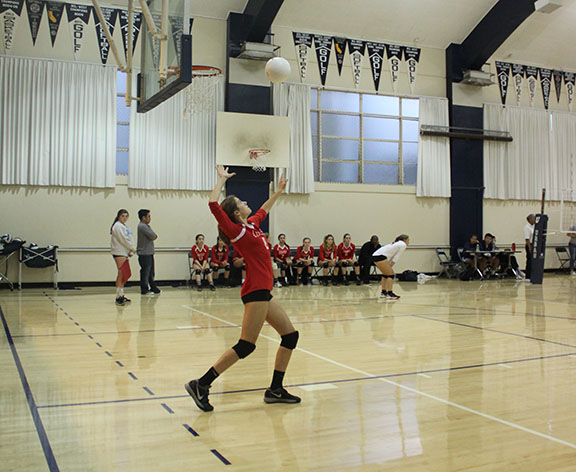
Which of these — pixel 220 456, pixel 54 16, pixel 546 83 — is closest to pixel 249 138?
pixel 54 16

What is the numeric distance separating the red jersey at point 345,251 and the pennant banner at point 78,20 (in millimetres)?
8289

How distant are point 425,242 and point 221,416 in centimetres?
1472

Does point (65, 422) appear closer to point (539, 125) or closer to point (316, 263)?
point (316, 263)

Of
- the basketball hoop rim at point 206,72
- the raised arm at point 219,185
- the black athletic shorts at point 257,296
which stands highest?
the basketball hoop rim at point 206,72

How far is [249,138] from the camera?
1526 centimetres

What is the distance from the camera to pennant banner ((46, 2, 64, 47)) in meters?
14.2

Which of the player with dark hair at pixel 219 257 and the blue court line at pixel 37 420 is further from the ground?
the player with dark hair at pixel 219 257

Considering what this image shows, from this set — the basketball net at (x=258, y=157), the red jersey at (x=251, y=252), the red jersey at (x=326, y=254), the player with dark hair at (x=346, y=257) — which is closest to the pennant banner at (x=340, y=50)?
the basketball net at (x=258, y=157)

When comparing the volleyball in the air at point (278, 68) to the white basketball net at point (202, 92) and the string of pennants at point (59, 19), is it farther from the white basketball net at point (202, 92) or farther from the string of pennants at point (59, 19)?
the string of pennants at point (59, 19)

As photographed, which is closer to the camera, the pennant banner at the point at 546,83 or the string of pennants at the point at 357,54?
the string of pennants at the point at 357,54

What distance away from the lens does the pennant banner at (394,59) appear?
57.3ft

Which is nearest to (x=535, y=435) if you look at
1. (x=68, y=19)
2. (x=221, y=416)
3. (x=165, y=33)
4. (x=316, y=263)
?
(x=221, y=416)

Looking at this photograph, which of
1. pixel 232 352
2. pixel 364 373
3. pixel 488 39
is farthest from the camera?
pixel 488 39

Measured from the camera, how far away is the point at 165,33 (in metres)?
7.95
